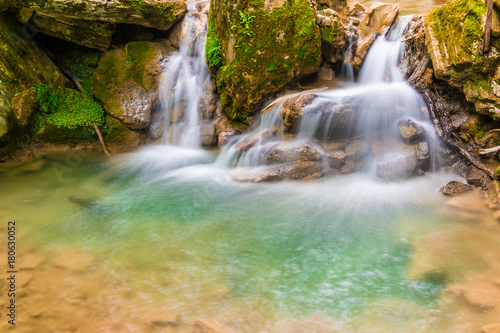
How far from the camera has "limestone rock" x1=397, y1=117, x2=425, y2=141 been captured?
22.0 ft

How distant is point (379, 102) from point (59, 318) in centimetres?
667

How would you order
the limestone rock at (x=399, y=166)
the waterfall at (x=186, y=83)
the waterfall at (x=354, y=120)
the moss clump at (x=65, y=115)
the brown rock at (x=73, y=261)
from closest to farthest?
the brown rock at (x=73, y=261) < the limestone rock at (x=399, y=166) < the waterfall at (x=354, y=120) < the moss clump at (x=65, y=115) < the waterfall at (x=186, y=83)

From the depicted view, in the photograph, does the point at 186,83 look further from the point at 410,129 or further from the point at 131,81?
the point at 410,129

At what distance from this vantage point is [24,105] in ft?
26.5

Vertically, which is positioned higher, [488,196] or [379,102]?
[379,102]

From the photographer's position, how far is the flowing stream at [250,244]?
3531 millimetres

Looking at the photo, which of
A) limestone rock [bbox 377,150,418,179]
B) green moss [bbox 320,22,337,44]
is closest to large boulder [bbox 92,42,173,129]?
green moss [bbox 320,22,337,44]

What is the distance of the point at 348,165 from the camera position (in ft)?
22.9

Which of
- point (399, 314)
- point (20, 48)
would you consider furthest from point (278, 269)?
point (20, 48)

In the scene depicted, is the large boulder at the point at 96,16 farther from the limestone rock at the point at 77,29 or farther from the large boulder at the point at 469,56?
the large boulder at the point at 469,56

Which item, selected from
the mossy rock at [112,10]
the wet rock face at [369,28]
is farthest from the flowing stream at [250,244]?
the mossy rock at [112,10]

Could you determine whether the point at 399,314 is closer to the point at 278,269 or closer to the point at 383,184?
the point at 278,269

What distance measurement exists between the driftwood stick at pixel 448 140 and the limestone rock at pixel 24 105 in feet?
29.9

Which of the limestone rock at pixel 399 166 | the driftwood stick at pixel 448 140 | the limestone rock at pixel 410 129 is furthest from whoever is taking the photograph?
the limestone rock at pixel 410 129
